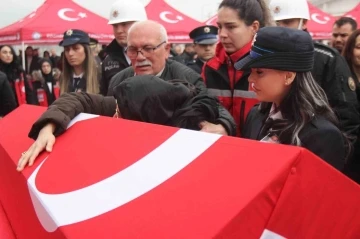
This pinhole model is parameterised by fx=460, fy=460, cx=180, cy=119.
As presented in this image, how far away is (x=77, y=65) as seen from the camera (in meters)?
4.21

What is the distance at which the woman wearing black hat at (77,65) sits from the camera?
13.6 feet

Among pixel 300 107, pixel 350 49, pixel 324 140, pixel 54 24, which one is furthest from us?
pixel 54 24

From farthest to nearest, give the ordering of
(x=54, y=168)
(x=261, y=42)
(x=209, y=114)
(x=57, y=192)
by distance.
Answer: (x=209, y=114), (x=261, y=42), (x=54, y=168), (x=57, y=192)

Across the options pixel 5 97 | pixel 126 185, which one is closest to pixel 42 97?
pixel 5 97

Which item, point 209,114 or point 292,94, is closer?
point 292,94

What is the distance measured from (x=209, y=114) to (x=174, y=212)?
0.90 m

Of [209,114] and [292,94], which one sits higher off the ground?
[292,94]

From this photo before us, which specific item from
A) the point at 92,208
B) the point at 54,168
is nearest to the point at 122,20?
the point at 54,168

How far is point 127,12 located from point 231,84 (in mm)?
1547

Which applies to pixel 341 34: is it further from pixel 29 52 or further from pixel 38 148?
pixel 29 52

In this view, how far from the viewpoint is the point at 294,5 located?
3.29 meters

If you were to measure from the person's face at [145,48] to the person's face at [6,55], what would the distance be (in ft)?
16.5

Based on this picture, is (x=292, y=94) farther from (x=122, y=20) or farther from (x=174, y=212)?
(x=122, y=20)

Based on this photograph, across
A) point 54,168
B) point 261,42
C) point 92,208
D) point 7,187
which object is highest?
point 261,42
